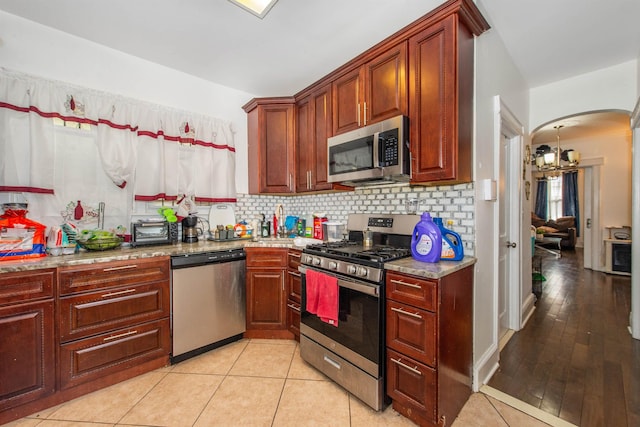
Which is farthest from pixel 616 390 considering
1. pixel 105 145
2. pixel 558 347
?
pixel 105 145

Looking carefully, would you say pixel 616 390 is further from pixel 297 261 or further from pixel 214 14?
pixel 214 14

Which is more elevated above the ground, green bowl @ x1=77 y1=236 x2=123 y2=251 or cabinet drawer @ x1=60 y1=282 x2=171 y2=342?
green bowl @ x1=77 y1=236 x2=123 y2=251

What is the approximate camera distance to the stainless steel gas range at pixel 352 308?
65.7 inches

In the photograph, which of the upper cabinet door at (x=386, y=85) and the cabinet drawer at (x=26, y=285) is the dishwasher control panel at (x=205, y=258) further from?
the upper cabinet door at (x=386, y=85)

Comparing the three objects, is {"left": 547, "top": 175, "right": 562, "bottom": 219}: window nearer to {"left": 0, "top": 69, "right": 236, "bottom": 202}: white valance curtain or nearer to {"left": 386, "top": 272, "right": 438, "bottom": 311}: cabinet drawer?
{"left": 386, "top": 272, "right": 438, "bottom": 311}: cabinet drawer

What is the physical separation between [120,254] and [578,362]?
11.9 feet

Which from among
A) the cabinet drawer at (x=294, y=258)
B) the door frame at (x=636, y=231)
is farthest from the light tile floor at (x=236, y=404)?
the door frame at (x=636, y=231)

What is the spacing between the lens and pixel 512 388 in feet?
6.20

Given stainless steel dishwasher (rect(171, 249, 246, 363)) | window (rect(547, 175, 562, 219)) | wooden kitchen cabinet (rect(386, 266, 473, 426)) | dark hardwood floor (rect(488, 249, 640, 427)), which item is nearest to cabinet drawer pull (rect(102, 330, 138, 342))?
stainless steel dishwasher (rect(171, 249, 246, 363))

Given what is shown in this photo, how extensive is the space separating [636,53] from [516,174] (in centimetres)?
145

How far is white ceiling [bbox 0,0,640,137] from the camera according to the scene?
188 cm

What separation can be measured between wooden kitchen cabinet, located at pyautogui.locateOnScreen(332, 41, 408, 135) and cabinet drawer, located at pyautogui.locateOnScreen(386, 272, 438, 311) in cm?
117

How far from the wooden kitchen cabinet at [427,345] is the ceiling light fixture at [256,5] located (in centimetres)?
170

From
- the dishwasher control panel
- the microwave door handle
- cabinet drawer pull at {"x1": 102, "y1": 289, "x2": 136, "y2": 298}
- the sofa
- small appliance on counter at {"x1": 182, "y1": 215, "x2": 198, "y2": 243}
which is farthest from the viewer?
the sofa
